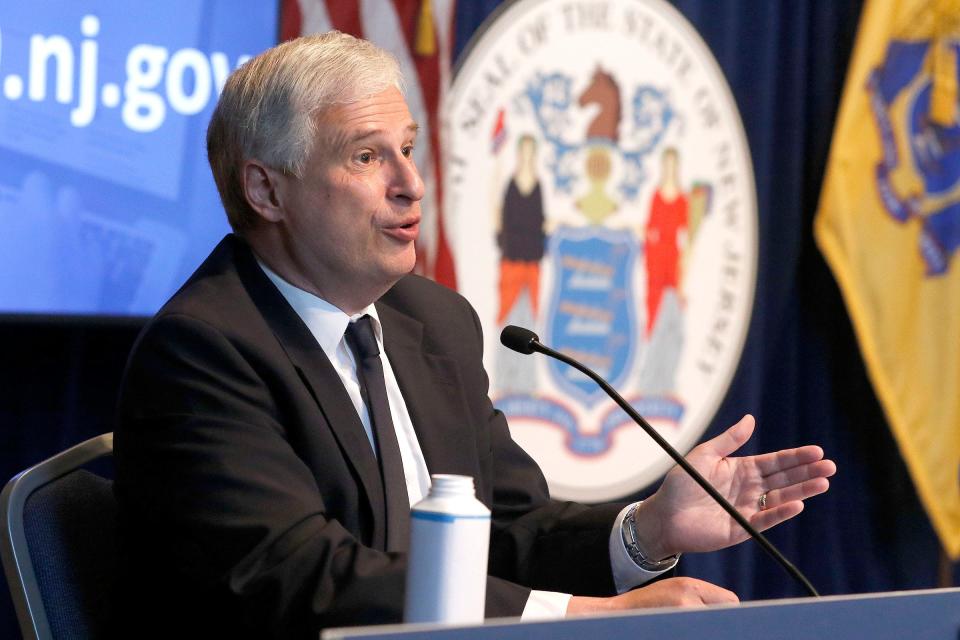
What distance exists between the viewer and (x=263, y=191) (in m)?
1.91

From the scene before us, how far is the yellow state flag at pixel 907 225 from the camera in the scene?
13.3 ft

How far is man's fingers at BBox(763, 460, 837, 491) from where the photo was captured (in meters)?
1.67

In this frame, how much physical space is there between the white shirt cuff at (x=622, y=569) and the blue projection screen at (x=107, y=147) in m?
1.55

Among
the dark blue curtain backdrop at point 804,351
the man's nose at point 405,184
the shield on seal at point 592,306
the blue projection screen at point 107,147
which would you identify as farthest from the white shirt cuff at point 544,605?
the dark blue curtain backdrop at point 804,351

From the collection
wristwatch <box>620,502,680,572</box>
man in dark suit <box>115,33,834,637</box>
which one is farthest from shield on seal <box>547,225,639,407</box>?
wristwatch <box>620,502,680,572</box>

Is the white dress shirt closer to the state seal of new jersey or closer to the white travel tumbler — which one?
the white travel tumbler

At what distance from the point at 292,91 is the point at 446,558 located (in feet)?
3.00

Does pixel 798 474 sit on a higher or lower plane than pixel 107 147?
lower

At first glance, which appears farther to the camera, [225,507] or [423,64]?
[423,64]

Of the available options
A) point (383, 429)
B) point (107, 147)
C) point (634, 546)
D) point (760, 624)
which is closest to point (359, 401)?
point (383, 429)

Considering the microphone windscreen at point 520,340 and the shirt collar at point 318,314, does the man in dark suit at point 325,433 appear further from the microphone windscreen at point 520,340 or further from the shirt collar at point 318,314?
the microphone windscreen at point 520,340

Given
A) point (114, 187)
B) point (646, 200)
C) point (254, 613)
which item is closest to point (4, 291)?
point (114, 187)

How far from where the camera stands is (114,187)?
Result: 116 inches

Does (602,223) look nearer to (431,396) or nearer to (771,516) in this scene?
(431,396)
